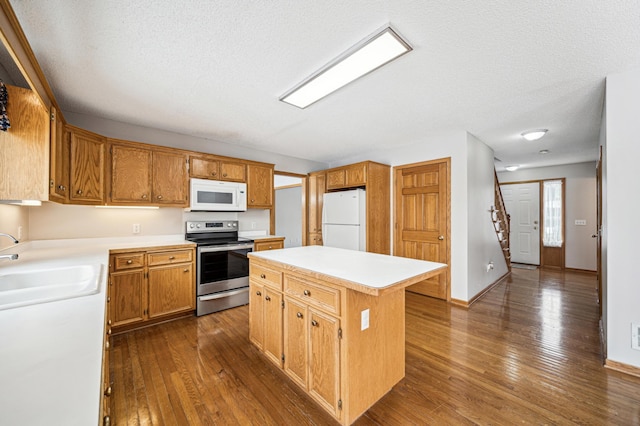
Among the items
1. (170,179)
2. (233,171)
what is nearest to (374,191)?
(233,171)

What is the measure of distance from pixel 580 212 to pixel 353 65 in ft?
22.0

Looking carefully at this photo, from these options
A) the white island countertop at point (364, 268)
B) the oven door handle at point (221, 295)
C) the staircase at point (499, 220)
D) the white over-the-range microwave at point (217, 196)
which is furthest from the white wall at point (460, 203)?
the oven door handle at point (221, 295)

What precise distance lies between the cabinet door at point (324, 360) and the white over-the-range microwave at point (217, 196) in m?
2.48

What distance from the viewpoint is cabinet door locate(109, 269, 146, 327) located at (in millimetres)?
2742

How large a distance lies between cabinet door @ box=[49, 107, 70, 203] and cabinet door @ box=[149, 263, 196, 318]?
115 centimetres

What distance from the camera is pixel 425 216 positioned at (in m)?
4.12

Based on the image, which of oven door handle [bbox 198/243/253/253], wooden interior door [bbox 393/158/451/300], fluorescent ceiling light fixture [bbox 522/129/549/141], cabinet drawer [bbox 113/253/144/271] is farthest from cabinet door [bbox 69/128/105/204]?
fluorescent ceiling light fixture [bbox 522/129/549/141]

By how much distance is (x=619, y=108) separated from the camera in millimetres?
2182

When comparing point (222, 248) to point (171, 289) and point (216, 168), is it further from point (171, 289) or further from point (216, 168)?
point (216, 168)

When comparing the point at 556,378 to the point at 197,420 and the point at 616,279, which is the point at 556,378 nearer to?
the point at 616,279

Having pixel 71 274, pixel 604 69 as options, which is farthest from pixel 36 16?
pixel 604 69

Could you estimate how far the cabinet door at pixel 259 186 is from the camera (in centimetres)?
408

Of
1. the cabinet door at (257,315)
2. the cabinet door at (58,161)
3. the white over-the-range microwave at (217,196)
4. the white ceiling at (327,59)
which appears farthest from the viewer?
the white over-the-range microwave at (217,196)

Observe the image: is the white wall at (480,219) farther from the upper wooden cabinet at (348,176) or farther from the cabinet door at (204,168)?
the cabinet door at (204,168)
